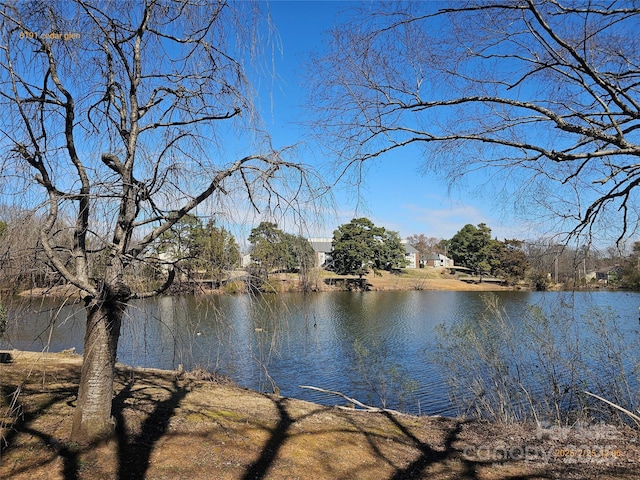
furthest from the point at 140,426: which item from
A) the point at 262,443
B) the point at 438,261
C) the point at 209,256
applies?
the point at 438,261

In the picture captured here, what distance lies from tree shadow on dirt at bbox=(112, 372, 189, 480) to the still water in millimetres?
503

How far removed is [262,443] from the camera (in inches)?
199

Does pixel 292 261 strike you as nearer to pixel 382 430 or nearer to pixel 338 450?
pixel 338 450

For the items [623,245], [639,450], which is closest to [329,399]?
[639,450]

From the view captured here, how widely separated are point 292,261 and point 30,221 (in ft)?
6.60

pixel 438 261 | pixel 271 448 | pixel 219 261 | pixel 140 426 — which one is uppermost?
pixel 438 261

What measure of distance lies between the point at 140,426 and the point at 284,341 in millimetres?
1800

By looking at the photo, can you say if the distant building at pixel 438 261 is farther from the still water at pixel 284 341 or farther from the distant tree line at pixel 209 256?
the distant tree line at pixel 209 256

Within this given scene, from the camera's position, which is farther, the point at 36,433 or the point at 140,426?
the point at 140,426

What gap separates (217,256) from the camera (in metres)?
3.84

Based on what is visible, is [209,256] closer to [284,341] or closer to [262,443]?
[284,341]

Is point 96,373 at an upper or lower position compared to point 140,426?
upper

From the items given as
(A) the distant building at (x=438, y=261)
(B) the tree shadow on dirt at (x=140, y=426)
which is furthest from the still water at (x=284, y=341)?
(A) the distant building at (x=438, y=261)

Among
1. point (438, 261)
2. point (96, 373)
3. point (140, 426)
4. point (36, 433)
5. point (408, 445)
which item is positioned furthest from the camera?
point (438, 261)
